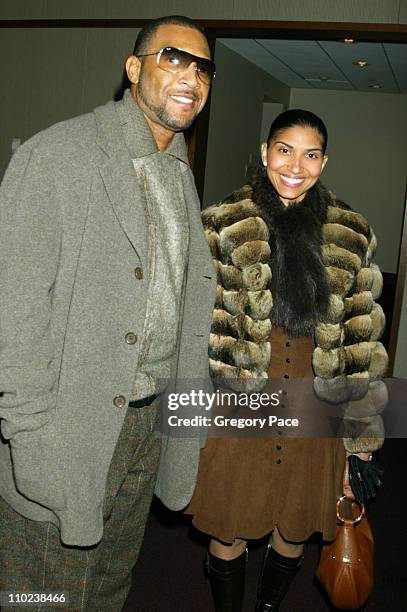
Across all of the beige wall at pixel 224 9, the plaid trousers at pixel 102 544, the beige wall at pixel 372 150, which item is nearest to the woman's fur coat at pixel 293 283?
the plaid trousers at pixel 102 544

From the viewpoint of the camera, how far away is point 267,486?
228 cm

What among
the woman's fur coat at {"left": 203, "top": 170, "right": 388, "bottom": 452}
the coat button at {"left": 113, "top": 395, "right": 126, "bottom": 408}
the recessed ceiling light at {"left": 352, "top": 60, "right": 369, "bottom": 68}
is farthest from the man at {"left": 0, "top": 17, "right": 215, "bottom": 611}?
the recessed ceiling light at {"left": 352, "top": 60, "right": 369, "bottom": 68}

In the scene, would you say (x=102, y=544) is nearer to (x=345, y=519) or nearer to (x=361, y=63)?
(x=345, y=519)

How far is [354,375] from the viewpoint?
2.24m

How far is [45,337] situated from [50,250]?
7.4 inches

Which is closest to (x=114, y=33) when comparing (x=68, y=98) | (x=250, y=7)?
(x=68, y=98)

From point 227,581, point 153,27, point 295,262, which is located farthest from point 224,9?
point 227,581

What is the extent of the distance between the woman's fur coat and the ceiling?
255 inches

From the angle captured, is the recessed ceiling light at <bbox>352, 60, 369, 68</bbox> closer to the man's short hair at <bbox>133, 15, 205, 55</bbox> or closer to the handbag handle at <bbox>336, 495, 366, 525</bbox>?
the handbag handle at <bbox>336, 495, 366, 525</bbox>

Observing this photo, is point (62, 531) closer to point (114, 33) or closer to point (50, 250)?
point (50, 250)

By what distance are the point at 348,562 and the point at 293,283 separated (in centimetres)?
92

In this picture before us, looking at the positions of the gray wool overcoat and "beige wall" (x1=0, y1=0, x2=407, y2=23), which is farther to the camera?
"beige wall" (x1=0, y1=0, x2=407, y2=23)

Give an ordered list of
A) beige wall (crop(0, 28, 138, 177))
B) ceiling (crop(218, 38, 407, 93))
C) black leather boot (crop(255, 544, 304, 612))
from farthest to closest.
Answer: ceiling (crop(218, 38, 407, 93)) → beige wall (crop(0, 28, 138, 177)) → black leather boot (crop(255, 544, 304, 612))

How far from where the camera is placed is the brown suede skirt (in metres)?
2.27
